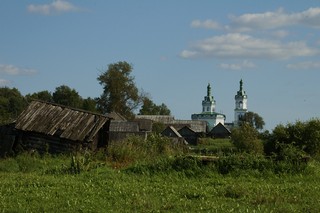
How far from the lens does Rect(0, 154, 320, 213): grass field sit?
9.94 meters

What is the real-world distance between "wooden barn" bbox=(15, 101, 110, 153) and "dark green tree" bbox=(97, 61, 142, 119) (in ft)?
150

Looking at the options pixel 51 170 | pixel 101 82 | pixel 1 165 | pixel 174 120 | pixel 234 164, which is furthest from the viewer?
pixel 174 120

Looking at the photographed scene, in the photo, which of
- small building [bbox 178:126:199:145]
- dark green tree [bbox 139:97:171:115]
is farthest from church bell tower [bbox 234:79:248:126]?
small building [bbox 178:126:199:145]

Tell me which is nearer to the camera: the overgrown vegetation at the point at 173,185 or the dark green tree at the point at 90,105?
the overgrown vegetation at the point at 173,185

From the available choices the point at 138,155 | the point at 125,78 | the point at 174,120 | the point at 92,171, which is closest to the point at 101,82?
the point at 125,78

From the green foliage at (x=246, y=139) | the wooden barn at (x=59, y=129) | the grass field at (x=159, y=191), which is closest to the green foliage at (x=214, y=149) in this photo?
the green foliage at (x=246, y=139)

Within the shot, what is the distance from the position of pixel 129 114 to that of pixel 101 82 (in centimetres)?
Result: 589

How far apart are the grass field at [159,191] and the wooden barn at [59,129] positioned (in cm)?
900

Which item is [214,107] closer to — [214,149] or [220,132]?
[220,132]

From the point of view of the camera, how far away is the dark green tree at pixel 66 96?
82.9 meters

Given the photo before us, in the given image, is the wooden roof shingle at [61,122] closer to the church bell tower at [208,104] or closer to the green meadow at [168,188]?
the green meadow at [168,188]

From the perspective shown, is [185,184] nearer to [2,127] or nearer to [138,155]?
[138,155]

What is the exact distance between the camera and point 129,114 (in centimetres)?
7562

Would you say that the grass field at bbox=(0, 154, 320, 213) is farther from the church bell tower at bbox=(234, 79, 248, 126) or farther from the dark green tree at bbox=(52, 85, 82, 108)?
the church bell tower at bbox=(234, 79, 248, 126)
